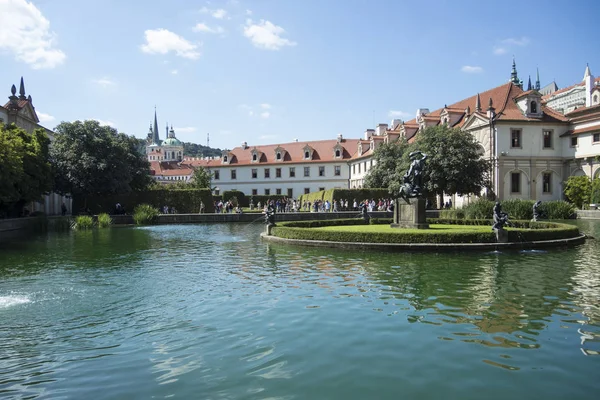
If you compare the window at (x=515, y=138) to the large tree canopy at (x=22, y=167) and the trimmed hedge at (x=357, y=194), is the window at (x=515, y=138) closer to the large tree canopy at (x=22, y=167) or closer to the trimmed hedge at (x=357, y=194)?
the trimmed hedge at (x=357, y=194)

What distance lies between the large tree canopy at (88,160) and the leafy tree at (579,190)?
46.6 m

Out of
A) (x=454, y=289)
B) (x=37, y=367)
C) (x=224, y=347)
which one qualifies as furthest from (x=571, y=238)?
(x=37, y=367)

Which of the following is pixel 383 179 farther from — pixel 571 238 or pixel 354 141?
pixel 571 238

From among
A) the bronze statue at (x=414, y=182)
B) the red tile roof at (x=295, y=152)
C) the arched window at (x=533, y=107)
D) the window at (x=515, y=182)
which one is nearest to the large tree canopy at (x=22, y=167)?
the bronze statue at (x=414, y=182)

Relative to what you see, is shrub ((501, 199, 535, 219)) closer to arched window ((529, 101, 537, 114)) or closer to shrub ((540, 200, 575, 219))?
shrub ((540, 200, 575, 219))

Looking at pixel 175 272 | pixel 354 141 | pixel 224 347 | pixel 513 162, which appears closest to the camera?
pixel 224 347

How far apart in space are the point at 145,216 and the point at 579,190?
1697 inches

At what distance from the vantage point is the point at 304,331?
9062 millimetres

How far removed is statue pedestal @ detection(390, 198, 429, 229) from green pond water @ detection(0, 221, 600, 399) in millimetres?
8877

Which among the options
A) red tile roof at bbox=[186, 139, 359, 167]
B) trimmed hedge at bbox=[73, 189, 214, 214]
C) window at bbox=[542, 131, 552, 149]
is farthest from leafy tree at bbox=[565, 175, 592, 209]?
red tile roof at bbox=[186, 139, 359, 167]

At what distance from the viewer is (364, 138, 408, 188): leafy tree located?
5859cm

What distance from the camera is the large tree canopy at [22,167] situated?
107 ft

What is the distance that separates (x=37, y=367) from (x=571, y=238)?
22535mm

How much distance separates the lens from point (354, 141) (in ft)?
285
